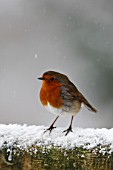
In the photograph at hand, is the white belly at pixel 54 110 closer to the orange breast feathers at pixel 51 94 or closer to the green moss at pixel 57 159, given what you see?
the orange breast feathers at pixel 51 94

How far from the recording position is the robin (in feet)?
8.21

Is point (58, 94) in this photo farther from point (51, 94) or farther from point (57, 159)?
point (57, 159)

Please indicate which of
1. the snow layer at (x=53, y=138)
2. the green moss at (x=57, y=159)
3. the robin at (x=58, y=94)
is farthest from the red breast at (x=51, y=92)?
the green moss at (x=57, y=159)

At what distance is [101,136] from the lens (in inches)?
74.9

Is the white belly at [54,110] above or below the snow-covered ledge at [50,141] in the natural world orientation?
above

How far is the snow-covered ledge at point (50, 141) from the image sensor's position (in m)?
1.83

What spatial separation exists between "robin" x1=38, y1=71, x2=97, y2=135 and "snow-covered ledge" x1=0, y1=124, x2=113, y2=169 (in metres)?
0.48

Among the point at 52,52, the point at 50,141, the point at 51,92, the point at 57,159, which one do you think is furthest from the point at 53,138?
the point at 52,52

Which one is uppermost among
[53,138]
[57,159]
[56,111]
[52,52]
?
[52,52]

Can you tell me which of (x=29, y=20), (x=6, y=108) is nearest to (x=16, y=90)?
(x=6, y=108)

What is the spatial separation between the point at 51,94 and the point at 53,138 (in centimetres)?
57

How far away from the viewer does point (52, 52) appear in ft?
21.3

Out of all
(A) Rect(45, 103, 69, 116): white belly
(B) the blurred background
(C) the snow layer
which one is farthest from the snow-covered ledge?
(B) the blurred background

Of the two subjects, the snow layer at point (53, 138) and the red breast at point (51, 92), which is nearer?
the snow layer at point (53, 138)
